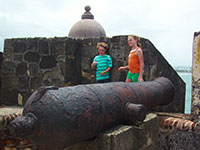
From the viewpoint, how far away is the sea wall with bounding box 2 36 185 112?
15.1 feet

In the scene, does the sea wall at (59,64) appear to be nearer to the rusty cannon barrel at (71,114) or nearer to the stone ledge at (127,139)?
the stone ledge at (127,139)

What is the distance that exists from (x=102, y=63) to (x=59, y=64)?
0.81 metres

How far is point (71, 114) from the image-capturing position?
173cm

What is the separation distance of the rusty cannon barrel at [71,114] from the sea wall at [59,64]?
227 cm

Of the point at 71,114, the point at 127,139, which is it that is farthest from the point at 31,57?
the point at 71,114

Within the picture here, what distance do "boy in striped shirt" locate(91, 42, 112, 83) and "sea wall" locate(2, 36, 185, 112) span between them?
17 centimetres

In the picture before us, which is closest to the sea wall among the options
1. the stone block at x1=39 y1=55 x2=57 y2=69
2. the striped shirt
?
the stone block at x1=39 y1=55 x2=57 y2=69

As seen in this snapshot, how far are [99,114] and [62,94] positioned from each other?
32cm

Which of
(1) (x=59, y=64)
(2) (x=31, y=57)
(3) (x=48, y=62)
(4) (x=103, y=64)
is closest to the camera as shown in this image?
(4) (x=103, y=64)

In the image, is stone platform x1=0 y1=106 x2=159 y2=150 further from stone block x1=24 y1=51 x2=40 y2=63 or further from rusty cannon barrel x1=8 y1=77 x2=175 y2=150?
stone block x1=24 y1=51 x2=40 y2=63

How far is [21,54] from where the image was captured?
17.2 ft

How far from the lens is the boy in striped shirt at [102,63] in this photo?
15.0ft

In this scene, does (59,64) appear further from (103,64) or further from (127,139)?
(127,139)

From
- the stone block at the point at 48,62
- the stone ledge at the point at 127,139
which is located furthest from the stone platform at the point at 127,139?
the stone block at the point at 48,62
